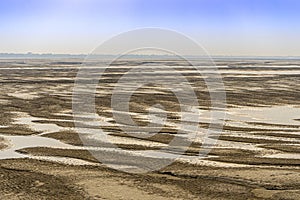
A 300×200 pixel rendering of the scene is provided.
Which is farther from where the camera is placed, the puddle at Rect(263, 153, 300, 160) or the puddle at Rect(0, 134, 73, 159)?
the puddle at Rect(0, 134, 73, 159)

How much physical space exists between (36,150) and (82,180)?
4772 mm

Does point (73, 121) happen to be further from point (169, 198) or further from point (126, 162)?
point (169, 198)

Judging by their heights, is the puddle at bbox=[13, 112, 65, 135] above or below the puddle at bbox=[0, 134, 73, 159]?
above

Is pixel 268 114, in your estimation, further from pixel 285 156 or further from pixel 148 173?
pixel 148 173

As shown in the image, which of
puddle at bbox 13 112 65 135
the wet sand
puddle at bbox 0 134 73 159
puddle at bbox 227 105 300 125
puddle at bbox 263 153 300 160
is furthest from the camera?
puddle at bbox 227 105 300 125

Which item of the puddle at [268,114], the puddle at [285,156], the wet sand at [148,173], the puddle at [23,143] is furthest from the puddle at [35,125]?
the puddle at [285,156]

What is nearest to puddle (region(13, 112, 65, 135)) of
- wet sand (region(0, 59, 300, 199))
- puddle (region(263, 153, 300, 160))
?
wet sand (region(0, 59, 300, 199))

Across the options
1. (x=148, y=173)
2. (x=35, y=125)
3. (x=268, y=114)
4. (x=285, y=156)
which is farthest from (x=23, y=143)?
(x=268, y=114)

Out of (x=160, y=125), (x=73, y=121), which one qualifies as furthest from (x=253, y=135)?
(x=73, y=121)

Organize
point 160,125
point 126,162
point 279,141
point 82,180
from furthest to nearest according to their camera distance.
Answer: point 160,125 → point 279,141 → point 126,162 → point 82,180

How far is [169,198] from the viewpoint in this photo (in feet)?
40.0

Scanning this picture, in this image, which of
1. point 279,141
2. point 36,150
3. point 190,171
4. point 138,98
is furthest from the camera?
point 138,98

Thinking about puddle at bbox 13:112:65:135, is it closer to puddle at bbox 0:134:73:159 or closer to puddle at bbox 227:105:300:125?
puddle at bbox 0:134:73:159

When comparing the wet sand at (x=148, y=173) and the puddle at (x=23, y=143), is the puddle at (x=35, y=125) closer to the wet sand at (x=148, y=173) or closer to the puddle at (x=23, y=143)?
the wet sand at (x=148, y=173)
